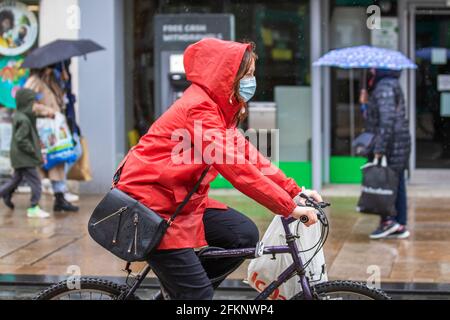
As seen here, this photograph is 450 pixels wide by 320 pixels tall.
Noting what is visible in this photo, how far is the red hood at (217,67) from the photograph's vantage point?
12.7 feet

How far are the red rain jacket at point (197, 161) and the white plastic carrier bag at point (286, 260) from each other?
46 centimetres

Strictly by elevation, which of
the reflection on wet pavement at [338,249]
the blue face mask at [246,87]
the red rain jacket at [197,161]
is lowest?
the reflection on wet pavement at [338,249]

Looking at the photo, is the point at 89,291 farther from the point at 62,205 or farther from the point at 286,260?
the point at 62,205

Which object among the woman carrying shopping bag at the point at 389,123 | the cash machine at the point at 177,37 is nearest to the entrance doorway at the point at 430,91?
the cash machine at the point at 177,37

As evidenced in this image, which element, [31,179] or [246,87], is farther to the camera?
[31,179]

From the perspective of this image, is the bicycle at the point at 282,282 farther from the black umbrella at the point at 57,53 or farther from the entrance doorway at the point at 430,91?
the entrance doorway at the point at 430,91

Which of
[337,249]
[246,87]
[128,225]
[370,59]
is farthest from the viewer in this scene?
[370,59]

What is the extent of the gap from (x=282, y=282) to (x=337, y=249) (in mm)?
3608

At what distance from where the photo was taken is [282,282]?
4121 millimetres

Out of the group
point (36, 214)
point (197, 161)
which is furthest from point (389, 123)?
point (197, 161)

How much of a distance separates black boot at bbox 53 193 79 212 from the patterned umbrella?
3308mm

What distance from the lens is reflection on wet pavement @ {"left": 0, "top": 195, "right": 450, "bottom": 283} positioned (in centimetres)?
685

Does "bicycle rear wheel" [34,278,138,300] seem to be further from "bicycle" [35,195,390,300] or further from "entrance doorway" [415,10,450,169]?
"entrance doorway" [415,10,450,169]
